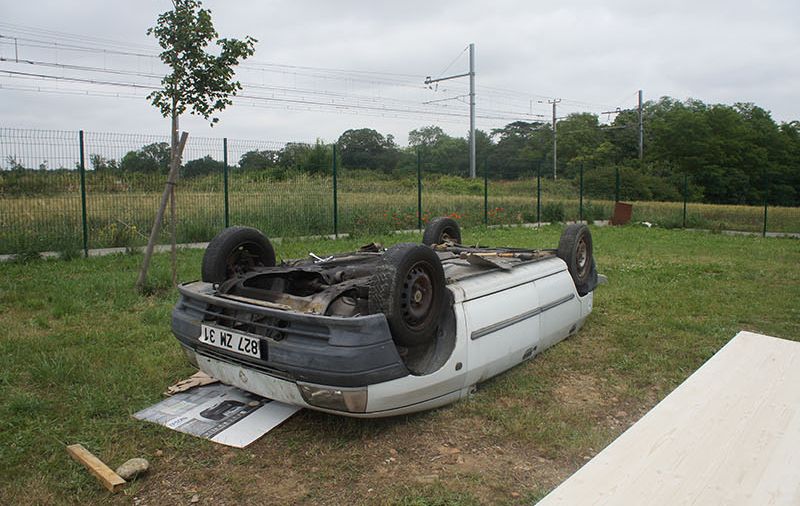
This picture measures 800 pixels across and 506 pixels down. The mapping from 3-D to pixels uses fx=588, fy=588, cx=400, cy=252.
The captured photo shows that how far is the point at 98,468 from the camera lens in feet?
9.22

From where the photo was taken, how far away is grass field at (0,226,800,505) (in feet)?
9.06

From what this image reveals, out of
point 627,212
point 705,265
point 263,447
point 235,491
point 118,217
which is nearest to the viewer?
point 235,491

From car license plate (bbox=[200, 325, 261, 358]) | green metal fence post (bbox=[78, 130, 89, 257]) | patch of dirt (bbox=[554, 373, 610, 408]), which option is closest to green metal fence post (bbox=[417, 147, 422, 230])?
green metal fence post (bbox=[78, 130, 89, 257])

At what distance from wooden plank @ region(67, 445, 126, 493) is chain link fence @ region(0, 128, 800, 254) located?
772 centimetres

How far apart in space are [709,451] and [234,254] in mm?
3218

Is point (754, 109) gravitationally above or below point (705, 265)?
above

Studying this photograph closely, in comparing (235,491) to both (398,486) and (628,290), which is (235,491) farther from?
(628,290)

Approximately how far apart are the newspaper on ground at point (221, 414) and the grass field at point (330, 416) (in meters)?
0.07

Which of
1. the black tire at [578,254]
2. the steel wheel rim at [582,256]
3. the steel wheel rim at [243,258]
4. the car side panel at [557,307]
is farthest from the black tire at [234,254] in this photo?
the steel wheel rim at [582,256]

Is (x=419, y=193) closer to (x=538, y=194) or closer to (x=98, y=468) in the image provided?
(x=538, y=194)

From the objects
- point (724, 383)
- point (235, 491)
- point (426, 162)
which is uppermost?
point (426, 162)

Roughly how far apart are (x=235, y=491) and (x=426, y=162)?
13.8 meters

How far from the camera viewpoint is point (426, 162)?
52.3 ft

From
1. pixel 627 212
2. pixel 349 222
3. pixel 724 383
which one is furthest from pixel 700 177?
pixel 724 383
